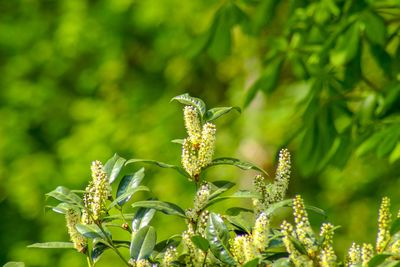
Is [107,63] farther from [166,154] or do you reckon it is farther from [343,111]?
[343,111]

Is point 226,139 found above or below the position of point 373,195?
above

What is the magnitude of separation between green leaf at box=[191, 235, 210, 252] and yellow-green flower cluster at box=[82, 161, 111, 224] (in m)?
0.23

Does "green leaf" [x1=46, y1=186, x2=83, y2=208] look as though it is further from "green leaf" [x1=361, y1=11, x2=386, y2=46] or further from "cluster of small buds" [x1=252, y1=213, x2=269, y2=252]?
"green leaf" [x1=361, y1=11, x2=386, y2=46]

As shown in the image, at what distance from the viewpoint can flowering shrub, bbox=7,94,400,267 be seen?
1986 mm

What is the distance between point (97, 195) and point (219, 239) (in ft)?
0.91

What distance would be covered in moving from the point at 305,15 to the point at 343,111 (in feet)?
2.53

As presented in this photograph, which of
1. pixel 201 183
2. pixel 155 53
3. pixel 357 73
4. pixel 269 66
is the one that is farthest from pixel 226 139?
pixel 201 183

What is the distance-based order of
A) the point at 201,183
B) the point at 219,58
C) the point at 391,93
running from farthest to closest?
1. the point at 219,58
2. the point at 391,93
3. the point at 201,183

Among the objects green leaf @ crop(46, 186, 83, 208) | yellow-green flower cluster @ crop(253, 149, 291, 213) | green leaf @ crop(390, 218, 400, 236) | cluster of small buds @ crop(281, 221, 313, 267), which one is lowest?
cluster of small buds @ crop(281, 221, 313, 267)

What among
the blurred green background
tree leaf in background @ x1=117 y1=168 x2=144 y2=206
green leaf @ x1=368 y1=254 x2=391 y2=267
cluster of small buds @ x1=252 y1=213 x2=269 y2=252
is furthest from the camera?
the blurred green background

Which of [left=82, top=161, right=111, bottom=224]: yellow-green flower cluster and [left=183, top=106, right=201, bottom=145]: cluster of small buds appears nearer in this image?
[left=82, top=161, right=111, bottom=224]: yellow-green flower cluster

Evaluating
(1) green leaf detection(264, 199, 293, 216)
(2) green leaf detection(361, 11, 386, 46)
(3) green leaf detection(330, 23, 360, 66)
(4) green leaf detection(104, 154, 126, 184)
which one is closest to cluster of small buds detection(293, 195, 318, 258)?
(1) green leaf detection(264, 199, 293, 216)

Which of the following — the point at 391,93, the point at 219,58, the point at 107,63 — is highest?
the point at 107,63

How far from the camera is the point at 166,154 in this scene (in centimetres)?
1063
